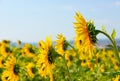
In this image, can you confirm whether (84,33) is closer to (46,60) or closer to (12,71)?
(46,60)

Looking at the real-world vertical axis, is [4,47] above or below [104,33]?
above

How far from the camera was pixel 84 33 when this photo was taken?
13.8ft

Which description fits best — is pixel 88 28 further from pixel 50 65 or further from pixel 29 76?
pixel 29 76

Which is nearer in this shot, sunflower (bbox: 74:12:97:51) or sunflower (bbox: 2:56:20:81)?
sunflower (bbox: 74:12:97:51)

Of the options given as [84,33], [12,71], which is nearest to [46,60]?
[84,33]

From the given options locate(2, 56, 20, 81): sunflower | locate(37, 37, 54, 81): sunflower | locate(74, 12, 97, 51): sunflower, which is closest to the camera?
locate(74, 12, 97, 51): sunflower

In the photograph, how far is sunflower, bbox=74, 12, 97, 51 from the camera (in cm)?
417

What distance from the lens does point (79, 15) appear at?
421cm

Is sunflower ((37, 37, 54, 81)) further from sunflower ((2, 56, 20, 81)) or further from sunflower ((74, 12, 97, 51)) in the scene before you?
sunflower ((2, 56, 20, 81))

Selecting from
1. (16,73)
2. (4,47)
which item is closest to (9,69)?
(16,73)

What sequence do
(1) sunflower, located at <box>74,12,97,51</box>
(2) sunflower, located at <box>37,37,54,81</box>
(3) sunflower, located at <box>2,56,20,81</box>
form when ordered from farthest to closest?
(3) sunflower, located at <box>2,56,20,81</box>
(2) sunflower, located at <box>37,37,54,81</box>
(1) sunflower, located at <box>74,12,97,51</box>

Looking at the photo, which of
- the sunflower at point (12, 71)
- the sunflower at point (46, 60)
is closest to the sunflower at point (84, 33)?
the sunflower at point (46, 60)

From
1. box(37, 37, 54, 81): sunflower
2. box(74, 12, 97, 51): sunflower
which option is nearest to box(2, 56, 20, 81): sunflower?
box(37, 37, 54, 81): sunflower

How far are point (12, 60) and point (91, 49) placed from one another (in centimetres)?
238
